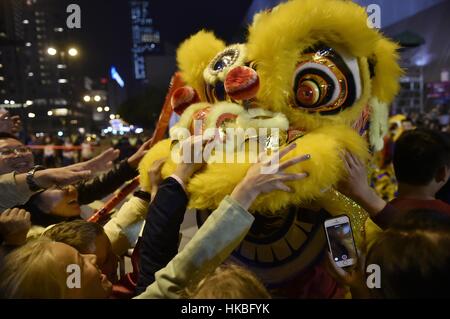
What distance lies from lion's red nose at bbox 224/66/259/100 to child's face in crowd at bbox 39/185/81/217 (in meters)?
1.12

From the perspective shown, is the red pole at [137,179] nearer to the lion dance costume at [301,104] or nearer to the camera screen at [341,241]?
the lion dance costume at [301,104]

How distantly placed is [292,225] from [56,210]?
4.11 feet

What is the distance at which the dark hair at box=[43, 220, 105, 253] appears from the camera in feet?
4.67

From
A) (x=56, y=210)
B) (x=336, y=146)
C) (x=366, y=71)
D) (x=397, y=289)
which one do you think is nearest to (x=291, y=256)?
(x=336, y=146)

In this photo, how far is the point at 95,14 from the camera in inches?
87.7

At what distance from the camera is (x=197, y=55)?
208 centimetres

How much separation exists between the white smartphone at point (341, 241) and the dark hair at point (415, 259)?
0.35 m

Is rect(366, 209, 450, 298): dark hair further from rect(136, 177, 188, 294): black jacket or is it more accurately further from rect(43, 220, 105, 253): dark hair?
rect(43, 220, 105, 253): dark hair

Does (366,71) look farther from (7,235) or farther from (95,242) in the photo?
(7,235)

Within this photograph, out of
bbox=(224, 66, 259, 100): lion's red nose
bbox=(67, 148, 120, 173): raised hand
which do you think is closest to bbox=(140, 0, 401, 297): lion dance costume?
bbox=(224, 66, 259, 100): lion's red nose

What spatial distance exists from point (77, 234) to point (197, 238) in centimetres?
59

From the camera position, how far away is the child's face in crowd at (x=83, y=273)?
1.07 m

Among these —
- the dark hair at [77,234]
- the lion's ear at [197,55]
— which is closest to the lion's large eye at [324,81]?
the lion's ear at [197,55]

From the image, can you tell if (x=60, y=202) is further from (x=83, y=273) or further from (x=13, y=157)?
(x=83, y=273)
